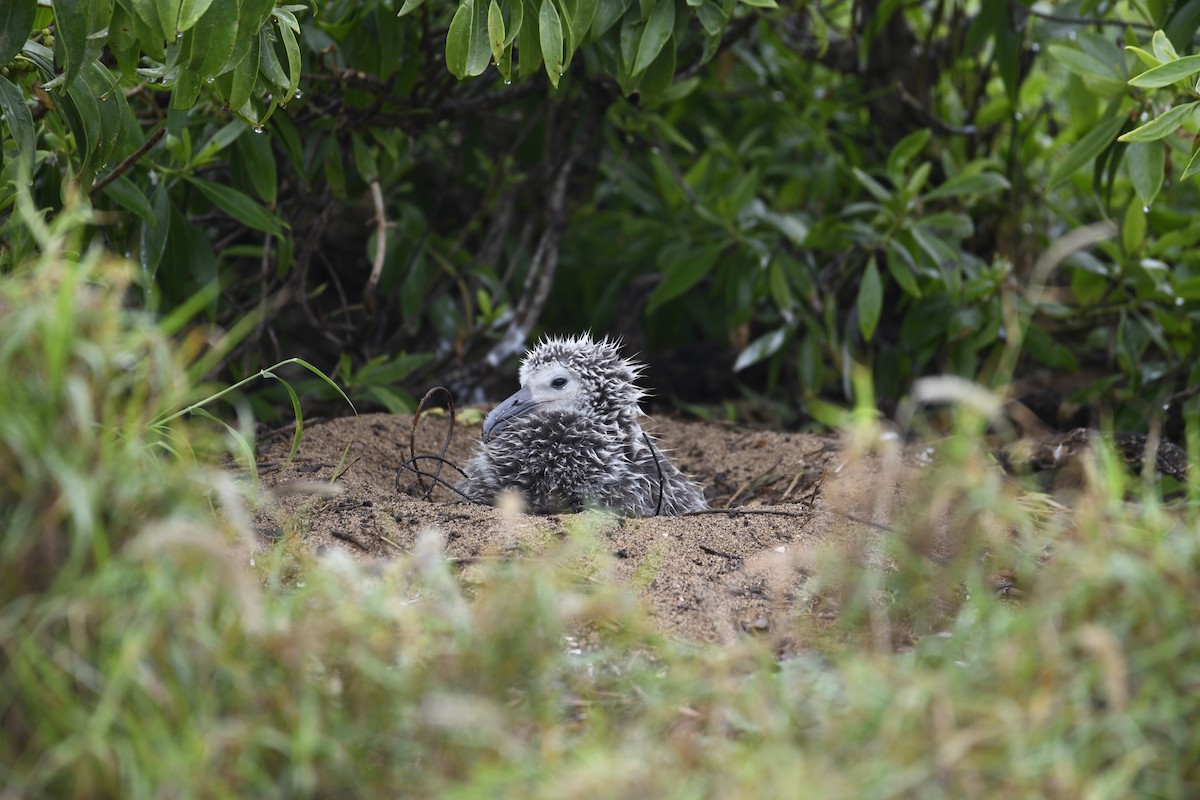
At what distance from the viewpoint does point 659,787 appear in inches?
77.2

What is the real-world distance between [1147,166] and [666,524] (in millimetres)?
2165

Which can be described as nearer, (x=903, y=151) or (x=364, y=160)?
(x=364, y=160)

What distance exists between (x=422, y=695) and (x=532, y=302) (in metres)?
4.02

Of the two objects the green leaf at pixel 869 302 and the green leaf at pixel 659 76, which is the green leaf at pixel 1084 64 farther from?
the green leaf at pixel 659 76

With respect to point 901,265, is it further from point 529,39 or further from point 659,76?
point 529,39

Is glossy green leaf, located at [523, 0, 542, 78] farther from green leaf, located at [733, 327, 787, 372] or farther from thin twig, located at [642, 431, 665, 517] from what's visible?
green leaf, located at [733, 327, 787, 372]

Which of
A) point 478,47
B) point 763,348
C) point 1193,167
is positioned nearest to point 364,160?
point 478,47

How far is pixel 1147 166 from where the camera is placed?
13.7 feet

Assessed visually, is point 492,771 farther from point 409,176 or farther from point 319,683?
point 409,176

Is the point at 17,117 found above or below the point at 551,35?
below

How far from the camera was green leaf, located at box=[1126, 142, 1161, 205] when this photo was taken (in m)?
4.12

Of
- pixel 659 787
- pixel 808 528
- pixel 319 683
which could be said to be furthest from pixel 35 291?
pixel 808 528

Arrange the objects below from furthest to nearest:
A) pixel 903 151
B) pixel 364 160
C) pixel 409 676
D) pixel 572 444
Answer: pixel 903 151
pixel 364 160
pixel 572 444
pixel 409 676

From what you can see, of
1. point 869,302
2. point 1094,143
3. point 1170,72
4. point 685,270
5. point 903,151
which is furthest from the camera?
point 685,270
